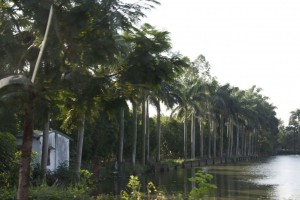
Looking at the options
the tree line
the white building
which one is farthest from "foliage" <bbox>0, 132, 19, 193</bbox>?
the white building

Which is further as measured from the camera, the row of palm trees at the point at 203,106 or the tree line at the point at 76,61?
the row of palm trees at the point at 203,106

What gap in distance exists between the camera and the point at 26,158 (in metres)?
7.41

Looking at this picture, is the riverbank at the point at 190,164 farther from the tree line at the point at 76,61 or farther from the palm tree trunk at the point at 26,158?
the palm tree trunk at the point at 26,158

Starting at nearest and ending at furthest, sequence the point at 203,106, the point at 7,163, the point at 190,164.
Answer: the point at 7,163, the point at 190,164, the point at 203,106

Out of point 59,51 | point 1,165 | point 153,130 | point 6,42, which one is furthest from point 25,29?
point 153,130

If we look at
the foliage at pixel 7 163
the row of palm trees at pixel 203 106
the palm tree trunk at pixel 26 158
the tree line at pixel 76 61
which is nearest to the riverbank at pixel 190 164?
the row of palm trees at pixel 203 106

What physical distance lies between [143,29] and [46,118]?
2676 millimetres

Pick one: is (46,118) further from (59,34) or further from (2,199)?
(2,199)

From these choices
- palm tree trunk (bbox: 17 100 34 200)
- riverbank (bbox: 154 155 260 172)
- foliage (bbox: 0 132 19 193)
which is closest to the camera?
palm tree trunk (bbox: 17 100 34 200)

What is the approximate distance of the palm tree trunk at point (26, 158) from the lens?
23.9 ft

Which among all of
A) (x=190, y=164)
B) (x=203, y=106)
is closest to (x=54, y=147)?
(x=190, y=164)

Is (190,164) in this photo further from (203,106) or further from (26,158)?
(26,158)

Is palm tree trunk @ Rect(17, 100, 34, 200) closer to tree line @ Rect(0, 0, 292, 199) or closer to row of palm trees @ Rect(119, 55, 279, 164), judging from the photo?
tree line @ Rect(0, 0, 292, 199)

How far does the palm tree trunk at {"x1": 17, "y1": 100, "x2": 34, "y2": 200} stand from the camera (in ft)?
23.9
